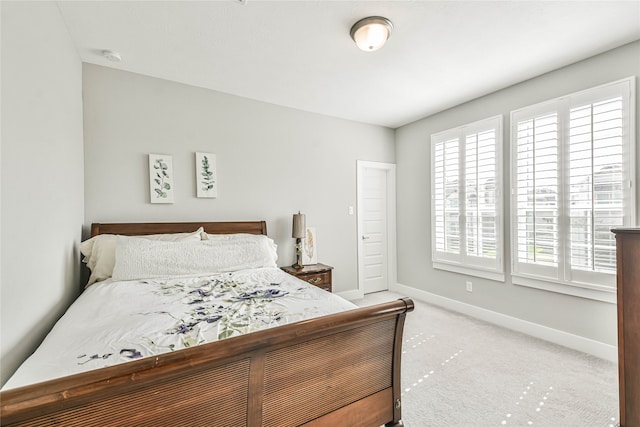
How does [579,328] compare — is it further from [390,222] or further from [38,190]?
[38,190]

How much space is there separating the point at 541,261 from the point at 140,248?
376cm

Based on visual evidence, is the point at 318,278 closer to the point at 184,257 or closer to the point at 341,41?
the point at 184,257

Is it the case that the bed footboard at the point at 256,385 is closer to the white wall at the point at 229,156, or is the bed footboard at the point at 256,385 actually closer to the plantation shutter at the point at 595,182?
the plantation shutter at the point at 595,182

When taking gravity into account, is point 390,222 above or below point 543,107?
below

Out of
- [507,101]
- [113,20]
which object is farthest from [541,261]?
[113,20]

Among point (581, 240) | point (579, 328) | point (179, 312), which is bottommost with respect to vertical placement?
point (579, 328)

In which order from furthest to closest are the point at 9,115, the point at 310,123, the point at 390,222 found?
the point at 390,222 → the point at 310,123 → the point at 9,115

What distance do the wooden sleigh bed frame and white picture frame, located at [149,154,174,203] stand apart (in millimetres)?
2421

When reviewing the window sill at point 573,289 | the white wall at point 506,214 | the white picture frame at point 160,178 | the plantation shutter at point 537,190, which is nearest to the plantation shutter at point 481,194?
the white wall at point 506,214

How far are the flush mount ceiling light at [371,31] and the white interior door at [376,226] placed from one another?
87.5 inches

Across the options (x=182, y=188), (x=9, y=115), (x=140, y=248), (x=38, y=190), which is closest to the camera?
(x=9, y=115)

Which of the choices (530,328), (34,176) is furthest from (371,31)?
(530,328)

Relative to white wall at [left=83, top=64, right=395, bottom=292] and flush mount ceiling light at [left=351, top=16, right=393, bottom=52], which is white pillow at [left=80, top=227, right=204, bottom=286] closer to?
white wall at [left=83, top=64, right=395, bottom=292]

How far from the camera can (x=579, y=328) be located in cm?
259
